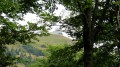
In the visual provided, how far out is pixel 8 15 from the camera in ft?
56.1

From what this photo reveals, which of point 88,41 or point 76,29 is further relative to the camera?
point 76,29

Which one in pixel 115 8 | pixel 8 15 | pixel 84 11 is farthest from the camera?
pixel 115 8

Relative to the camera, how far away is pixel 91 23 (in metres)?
18.3

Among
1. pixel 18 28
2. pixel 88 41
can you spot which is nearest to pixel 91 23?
pixel 88 41

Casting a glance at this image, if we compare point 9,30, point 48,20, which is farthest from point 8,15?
point 48,20

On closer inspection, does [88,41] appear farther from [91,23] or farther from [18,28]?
[18,28]

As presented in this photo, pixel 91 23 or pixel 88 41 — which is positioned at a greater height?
pixel 91 23

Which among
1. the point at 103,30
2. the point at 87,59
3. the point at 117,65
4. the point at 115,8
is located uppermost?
the point at 115,8

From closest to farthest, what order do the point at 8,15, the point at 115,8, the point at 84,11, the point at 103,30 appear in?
the point at 8,15 < the point at 84,11 < the point at 103,30 < the point at 115,8

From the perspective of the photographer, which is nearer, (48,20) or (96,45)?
(48,20)

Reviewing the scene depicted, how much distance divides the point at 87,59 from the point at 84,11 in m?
3.17

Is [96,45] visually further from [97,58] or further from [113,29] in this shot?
Answer: [113,29]

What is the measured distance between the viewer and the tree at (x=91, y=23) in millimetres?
16944

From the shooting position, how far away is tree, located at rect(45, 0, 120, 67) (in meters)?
16.9
